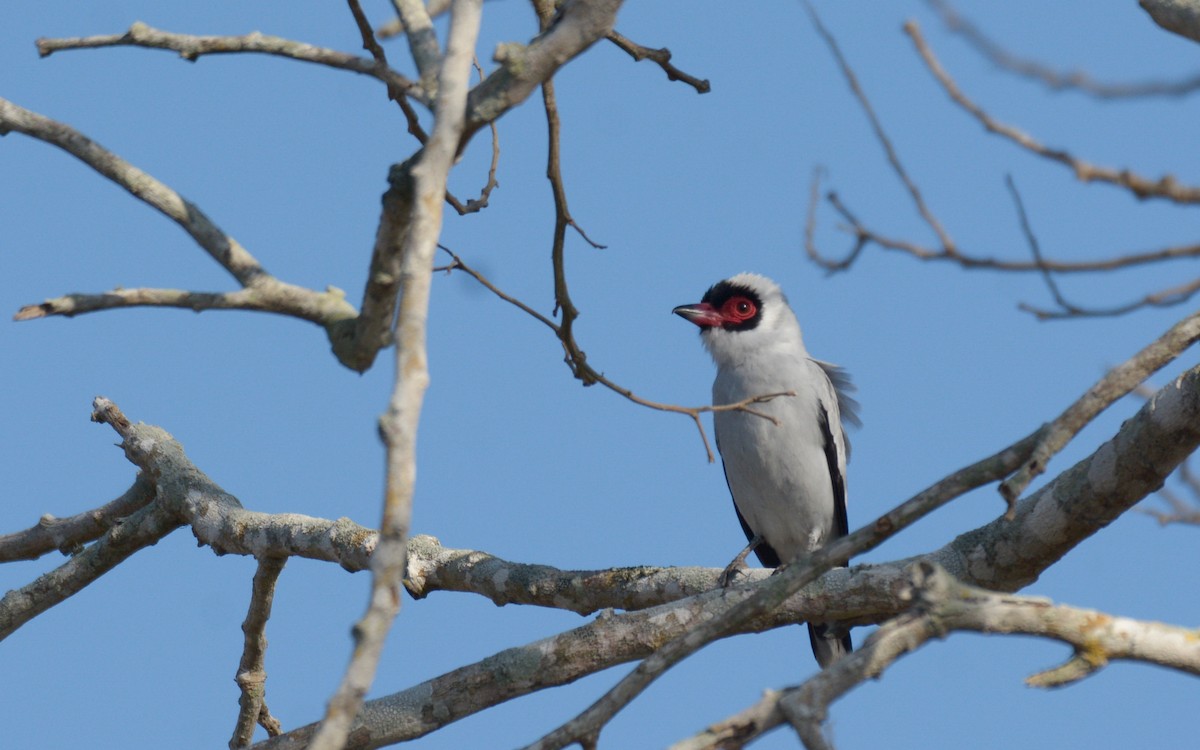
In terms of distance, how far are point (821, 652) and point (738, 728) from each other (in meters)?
3.81

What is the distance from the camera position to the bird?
703cm

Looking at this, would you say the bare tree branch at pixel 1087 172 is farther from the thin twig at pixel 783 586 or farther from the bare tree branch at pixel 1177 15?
the bare tree branch at pixel 1177 15

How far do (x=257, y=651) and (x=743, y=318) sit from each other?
11.4 ft

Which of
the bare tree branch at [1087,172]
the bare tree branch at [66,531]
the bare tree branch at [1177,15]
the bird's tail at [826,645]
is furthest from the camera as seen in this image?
the bird's tail at [826,645]

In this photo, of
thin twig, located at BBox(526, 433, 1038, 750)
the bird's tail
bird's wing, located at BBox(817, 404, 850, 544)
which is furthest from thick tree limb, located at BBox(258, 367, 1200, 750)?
bird's wing, located at BBox(817, 404, 850, 544)

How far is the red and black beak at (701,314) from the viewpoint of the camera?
7.70 meters

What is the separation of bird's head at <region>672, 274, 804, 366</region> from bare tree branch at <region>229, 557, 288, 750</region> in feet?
9.77

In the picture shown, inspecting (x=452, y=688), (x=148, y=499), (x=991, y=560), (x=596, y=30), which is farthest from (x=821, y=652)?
(x=596, y=30)

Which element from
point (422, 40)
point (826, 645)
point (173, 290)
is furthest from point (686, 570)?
point (173, 290)

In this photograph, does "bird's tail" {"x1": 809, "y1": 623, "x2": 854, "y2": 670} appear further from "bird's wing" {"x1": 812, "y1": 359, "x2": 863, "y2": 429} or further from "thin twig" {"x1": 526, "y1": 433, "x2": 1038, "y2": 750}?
"thin twig" {"x1": 526, "y1": 433, "x2": 1038, "y2": 750}

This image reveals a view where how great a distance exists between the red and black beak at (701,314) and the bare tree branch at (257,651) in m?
3.10

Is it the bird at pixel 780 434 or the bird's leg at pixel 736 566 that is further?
the bird at pixel 780 434

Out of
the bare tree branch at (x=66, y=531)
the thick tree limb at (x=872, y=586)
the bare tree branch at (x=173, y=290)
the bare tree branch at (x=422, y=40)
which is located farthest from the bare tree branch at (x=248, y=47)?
the bare tree branch at (x=66, y=531)

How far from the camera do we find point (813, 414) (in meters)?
7.12
